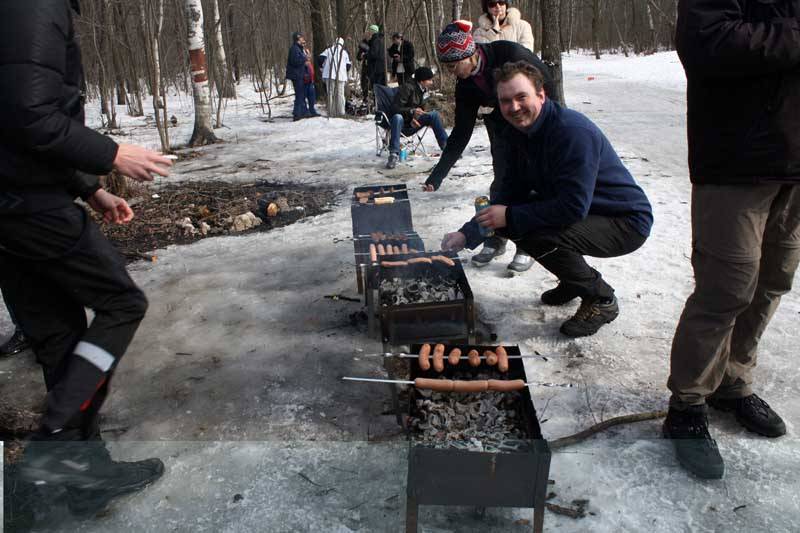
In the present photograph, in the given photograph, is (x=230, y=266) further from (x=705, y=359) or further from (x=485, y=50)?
(x=705, y=359)

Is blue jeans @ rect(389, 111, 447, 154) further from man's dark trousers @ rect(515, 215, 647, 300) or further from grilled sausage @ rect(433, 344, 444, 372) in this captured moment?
grilled sausage @ rect(433, 344, 444, 372)

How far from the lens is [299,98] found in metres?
14.5

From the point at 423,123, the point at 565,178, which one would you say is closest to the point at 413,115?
the point at 423,123

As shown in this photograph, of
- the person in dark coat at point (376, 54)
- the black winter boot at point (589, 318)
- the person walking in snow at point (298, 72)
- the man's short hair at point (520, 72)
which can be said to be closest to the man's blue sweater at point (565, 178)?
the man's short hair at point (520, 72)

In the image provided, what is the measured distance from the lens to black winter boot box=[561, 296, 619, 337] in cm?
370

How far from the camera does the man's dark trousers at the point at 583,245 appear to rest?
346 cm

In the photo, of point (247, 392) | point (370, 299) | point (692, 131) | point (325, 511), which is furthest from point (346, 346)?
point (692, 131)

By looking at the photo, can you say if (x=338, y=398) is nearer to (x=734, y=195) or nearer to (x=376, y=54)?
(x=734, y=195)

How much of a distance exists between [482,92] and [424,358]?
8.88 ft

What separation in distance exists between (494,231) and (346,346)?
1.18m

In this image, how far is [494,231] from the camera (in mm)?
3570

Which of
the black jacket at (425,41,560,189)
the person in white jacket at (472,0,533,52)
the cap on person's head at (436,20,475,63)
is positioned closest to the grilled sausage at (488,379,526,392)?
the black jacket at (425,41,560,189)

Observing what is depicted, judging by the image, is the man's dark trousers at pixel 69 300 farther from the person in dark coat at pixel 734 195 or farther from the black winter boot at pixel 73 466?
the person in dark coat at pixel 734 195

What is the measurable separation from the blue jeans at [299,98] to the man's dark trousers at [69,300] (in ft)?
41.4
